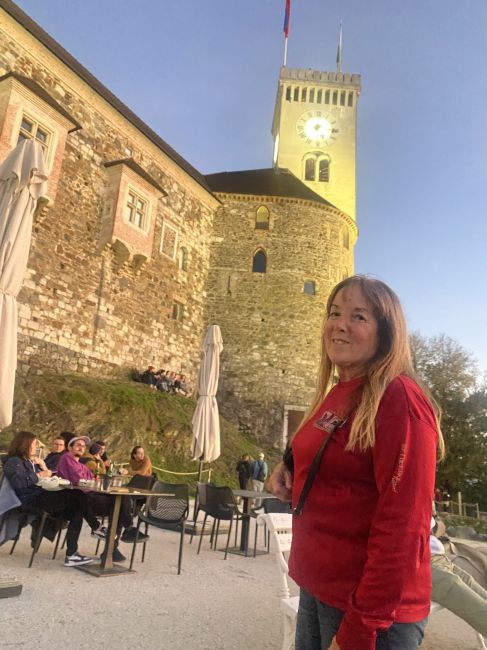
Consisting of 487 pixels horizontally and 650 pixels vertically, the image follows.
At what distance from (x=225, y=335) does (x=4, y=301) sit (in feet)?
60.6

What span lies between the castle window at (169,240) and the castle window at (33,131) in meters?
7.12

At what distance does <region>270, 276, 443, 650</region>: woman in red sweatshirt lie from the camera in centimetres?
119

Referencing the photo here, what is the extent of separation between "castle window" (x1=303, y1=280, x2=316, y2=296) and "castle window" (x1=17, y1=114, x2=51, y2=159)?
14256mm

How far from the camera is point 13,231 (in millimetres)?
5738

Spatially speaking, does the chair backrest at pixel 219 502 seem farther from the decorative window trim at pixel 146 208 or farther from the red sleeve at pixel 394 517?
the decorative window trim at pixel 146 208

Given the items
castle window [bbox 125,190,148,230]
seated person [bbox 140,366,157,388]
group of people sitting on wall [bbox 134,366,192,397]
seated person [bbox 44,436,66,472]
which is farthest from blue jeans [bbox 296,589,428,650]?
castle window [bbox 125,190,148,230]

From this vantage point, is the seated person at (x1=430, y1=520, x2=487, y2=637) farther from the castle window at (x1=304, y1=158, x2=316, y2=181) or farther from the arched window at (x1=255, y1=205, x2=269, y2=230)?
the castle window at (x1=304, y1=158, x2=316, y2=181)

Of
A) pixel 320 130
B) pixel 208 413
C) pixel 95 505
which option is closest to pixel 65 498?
pixel 95 505

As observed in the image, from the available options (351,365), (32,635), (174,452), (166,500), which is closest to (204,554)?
(166,500)

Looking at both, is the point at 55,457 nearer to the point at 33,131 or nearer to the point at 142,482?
the point at 142,482

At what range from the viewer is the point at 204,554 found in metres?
6.77

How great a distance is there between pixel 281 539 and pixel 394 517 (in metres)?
2.60

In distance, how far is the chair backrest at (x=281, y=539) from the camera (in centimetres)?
335

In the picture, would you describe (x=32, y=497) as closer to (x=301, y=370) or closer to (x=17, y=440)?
(x=17, y=440)
